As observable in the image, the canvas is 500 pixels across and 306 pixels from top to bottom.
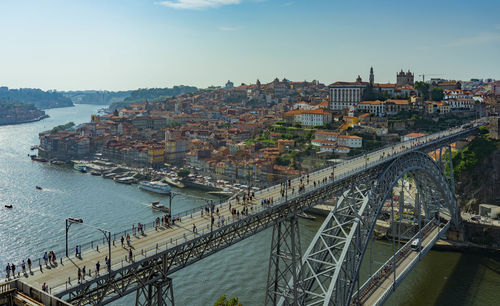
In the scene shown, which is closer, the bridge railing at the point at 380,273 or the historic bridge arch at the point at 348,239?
the historic bridge arch at the point at 348,239

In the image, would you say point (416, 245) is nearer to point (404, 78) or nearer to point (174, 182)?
point (174, 182)

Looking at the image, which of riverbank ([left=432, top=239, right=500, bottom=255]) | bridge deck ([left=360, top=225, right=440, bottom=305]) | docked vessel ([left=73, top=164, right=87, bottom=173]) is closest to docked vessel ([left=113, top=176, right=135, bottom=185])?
docked vessel ([left=73, top=164, right=87, bottom=173])

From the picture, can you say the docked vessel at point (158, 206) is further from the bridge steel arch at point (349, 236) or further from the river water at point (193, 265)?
the bridge steel arch at point (349, 236)

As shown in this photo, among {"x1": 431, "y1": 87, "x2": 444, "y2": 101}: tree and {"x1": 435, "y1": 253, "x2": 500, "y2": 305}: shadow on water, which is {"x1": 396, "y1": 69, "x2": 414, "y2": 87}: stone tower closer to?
{"x1": 431, "y1": 87, "x2": 444, "y2": 101}: tree

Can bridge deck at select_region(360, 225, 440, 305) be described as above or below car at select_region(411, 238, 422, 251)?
below

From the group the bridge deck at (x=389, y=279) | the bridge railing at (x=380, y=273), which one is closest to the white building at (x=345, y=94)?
the bridge deck at (x=389, y=279)

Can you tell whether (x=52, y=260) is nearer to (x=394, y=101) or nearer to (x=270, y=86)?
(x=394, y=101)
